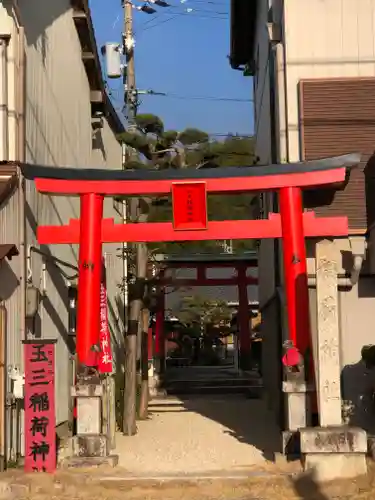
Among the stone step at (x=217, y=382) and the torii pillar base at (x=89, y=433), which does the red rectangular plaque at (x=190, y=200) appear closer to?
the torii pillar base at (x=89, y=433)

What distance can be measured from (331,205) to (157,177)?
10.8 feet

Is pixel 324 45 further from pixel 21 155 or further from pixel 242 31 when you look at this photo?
pixel 242 31

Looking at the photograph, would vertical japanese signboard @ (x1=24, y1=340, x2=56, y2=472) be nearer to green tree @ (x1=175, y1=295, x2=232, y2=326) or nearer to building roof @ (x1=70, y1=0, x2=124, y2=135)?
building roof @ (x1=70, y1=0, x2=124, y2=135)

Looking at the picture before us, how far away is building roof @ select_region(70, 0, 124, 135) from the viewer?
1814 centimetres

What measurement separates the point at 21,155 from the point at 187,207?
2951 millimetres

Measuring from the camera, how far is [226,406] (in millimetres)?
19984

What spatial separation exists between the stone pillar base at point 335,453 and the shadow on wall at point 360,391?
2633 mm

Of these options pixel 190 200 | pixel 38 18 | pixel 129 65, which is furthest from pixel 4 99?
pixel 129 65

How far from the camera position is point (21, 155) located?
39.0 feet

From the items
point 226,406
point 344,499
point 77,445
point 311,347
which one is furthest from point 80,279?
point 226,406

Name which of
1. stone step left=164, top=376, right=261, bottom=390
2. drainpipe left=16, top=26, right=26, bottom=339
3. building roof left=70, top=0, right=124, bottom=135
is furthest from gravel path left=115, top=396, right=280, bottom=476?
building roof left=70, top=0, right=124, bottom=135

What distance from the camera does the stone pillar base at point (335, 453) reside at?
10.1 m

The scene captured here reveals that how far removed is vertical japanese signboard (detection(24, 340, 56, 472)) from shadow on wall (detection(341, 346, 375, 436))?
5.25m

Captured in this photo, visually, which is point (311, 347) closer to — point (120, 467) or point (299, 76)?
A: point (120, 467)
